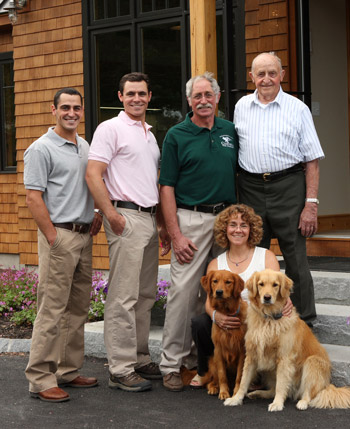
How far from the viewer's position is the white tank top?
520 cm

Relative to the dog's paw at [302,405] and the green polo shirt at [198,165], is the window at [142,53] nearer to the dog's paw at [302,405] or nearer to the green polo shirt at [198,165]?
the green polo shirt at [198,165]

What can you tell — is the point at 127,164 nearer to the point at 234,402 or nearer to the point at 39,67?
the point at 234,402

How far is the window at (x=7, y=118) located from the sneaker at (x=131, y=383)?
23.9 feet

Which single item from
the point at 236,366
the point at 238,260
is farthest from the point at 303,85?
the point at 236,366

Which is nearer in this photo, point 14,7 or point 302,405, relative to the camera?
point 302,405

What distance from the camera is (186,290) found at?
17.9 ft

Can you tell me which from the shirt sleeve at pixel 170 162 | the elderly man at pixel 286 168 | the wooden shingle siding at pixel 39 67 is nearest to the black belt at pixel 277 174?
the elderly man at pixel 286 168

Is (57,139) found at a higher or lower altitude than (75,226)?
→ higher

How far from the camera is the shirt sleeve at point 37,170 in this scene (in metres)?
5.12

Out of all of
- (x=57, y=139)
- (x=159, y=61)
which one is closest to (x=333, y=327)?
(x=57, y=139)

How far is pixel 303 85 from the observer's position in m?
7.66

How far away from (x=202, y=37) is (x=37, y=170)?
233 cm

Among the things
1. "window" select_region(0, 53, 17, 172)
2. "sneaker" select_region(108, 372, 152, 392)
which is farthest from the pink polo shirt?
"window" select_region(0, 53, 17, 172)

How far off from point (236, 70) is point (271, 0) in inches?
70.5
